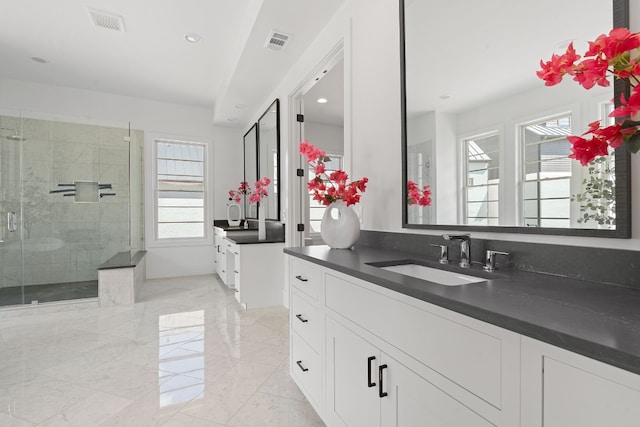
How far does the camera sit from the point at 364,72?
2.16 metres

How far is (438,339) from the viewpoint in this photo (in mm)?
A: 856

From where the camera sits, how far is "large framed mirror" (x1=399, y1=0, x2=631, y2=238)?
979 millimetres

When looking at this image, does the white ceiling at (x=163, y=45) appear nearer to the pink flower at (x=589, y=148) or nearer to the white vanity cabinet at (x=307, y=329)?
the white vanity cabinet at (x=307, y=329)

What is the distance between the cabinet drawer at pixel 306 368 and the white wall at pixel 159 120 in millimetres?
4050

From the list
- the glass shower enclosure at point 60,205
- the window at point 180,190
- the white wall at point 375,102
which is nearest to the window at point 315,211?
the window at point 180,190

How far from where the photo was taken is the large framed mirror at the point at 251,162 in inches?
192

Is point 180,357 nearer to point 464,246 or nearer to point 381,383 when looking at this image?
point 381,383

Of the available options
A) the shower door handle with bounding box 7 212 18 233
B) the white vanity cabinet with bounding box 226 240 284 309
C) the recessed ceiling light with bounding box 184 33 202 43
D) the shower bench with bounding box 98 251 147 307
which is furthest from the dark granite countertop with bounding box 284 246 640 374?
the shower door handle with bounding box 7 212 18 233

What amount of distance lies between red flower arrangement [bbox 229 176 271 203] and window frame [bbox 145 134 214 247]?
47 centimetres

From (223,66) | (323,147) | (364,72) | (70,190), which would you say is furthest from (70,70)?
(364,72)

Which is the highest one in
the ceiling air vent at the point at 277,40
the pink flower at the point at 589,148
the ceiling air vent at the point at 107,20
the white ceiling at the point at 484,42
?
the ceiling air vent at the point at 107,20

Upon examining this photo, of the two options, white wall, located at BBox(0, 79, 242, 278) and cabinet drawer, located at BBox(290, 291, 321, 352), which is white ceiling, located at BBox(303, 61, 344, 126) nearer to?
white wall, located at BBox(0, 79, 242, 278)

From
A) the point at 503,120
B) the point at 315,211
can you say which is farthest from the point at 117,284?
the point at 503,120

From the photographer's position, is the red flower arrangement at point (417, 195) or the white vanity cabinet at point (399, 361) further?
the red flower arrangement at point (417, 195)
